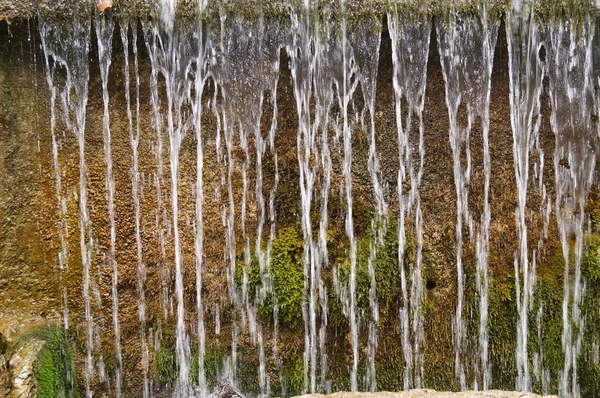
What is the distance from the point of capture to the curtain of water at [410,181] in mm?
3973

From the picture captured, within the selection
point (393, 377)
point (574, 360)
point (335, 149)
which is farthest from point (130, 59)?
point (574, 360)

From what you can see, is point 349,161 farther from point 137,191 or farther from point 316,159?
point 137,191

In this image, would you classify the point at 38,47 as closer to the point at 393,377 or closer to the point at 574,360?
the point at 393,377

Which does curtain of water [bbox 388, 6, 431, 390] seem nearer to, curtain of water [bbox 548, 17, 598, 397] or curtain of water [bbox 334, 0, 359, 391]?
curtain of water [bbox 334, 0, 359, 391]

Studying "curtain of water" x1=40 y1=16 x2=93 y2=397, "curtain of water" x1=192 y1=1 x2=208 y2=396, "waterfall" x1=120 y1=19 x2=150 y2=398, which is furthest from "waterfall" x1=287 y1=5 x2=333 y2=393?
"curtain of water" x1=40 y1=16 x2=93 y2=397

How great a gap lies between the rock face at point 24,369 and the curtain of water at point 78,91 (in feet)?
1.61

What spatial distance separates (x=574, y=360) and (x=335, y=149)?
2043 millimetres

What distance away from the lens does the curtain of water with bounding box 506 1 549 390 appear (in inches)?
157

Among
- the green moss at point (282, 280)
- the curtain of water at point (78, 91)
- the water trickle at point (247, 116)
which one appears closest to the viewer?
the curtain of water at point (78, 91)

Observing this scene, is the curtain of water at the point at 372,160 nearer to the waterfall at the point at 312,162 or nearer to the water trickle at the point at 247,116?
the waterfall at the point at 312,162

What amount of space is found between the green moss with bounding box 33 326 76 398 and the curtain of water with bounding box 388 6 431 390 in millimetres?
2064

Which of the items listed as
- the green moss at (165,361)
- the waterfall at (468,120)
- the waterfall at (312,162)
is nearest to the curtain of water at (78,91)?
the green moss at (165,361)

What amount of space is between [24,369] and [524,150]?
125 inches

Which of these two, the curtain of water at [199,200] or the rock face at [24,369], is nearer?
the rock face at [24,369]
